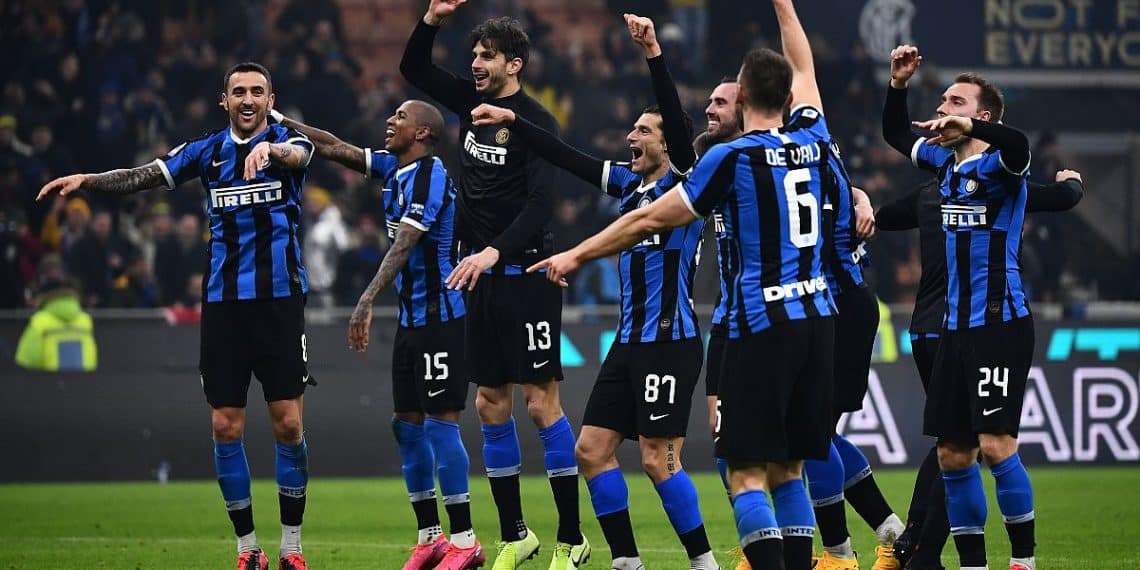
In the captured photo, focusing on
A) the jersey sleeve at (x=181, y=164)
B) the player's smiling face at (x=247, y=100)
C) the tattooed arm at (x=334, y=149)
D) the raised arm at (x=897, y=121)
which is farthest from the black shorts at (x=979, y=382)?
the jersey sleeve at (x=181, y=164)

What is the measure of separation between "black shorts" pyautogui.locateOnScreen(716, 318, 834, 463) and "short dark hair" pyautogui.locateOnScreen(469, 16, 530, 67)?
8.53 feet

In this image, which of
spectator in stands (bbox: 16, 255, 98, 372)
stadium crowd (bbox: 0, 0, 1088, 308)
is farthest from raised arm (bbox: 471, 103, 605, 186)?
stadium crowd (bbox: 0, 0, 1088, 308)

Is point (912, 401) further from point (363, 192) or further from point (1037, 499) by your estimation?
point (363, 192)

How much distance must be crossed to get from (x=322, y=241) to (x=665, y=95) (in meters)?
10.5

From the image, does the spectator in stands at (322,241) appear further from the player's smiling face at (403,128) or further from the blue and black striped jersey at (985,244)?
the blue and black striped jersey at (985,244)

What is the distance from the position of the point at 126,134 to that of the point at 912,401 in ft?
30.3

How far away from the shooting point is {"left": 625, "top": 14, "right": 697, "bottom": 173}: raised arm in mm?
7059

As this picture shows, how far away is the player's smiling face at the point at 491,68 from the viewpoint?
839 cm

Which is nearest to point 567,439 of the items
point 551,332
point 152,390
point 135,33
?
point 551,332

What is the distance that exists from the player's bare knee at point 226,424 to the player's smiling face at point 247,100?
4.56 feet

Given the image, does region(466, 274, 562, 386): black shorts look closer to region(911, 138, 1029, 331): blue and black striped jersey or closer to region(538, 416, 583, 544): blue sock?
region(538, 416, 583, 544): blue sock

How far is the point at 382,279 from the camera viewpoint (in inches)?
324

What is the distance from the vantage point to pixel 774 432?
631 cm

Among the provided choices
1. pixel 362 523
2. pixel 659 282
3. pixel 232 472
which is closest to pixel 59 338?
pixel 362 523
